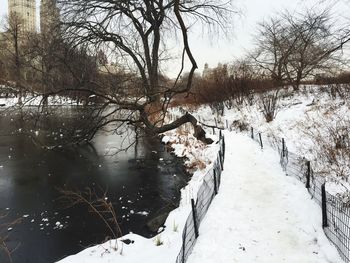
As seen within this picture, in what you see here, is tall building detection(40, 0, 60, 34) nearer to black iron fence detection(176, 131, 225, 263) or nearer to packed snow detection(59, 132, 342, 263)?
packed snow detection(59, 132, 342, 263)

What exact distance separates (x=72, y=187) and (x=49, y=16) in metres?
6.72

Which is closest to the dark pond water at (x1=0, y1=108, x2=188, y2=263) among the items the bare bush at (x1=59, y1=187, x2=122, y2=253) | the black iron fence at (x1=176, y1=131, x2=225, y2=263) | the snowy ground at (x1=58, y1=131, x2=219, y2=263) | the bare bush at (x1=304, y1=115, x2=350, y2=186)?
the bare bush at (x1=59, y1=187, x2=122, y2=253)

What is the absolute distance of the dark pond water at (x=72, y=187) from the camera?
7.75 metres

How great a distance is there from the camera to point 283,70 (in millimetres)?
29734

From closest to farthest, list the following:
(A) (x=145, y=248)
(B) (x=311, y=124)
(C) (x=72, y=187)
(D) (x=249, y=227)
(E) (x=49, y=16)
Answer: (D) (x=249, y=227) < (A) (x=145, y=248) < (C) (x=72, y=187) < (E) (x=49, y=16) < (B) (x=311, y=124)

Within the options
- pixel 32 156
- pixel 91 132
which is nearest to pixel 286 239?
pixel 91 132

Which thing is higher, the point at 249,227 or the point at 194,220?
the point at 194,220

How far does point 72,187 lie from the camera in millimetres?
11484

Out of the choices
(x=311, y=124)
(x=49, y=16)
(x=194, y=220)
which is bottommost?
(x=194, y=220)

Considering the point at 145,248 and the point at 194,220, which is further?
the point at 145,248

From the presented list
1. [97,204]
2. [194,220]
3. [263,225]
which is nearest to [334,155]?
[263,225]

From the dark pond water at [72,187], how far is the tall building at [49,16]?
5.57 meters

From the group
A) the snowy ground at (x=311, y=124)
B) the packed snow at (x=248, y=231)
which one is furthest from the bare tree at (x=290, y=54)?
the packed snow at (x=248, y=231)

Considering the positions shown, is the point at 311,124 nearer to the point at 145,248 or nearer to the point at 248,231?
the point at 248,231
